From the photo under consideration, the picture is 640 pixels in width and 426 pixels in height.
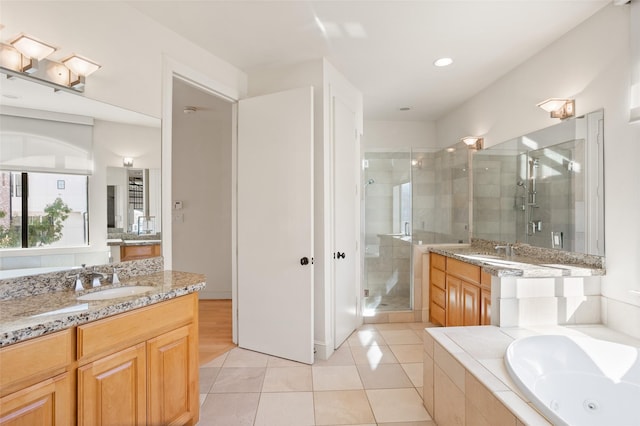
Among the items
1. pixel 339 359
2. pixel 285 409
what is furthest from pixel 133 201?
pixel 339 359

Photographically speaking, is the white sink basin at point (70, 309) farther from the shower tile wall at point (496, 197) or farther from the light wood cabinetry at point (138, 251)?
the shower tile wall at point (496, 197)

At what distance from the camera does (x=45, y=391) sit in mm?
1131

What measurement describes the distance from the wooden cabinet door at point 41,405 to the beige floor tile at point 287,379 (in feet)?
4.17

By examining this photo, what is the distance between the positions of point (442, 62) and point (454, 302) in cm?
219

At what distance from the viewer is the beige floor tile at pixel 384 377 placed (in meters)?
2.25

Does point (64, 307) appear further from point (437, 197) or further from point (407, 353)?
point (437, 197)

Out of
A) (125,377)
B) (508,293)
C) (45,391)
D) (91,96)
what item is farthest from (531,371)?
(91,96)

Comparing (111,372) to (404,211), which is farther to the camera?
(404,211)

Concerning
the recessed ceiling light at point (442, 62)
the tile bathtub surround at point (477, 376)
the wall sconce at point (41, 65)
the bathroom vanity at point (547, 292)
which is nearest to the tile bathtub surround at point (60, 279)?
the wall sconce at point (41, 65)

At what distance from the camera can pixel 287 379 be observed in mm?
2330

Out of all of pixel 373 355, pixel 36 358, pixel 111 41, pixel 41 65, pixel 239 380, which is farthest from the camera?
pixel 373 355

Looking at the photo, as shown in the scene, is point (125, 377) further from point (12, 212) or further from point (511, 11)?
point (511, 11)

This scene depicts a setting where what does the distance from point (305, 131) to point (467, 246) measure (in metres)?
2.33

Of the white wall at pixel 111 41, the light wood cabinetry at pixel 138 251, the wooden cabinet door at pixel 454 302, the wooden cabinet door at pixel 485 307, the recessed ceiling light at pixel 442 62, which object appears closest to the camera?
the white wall at pixel 111 41
